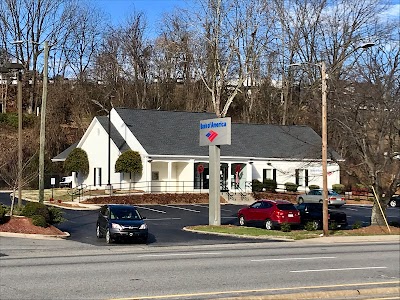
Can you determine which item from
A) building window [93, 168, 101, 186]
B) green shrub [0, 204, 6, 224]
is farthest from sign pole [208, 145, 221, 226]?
building window [93, 168, 101, 186]

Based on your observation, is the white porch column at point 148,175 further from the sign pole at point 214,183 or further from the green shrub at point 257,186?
the sign pole at point 214,183

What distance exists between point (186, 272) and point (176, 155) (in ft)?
124

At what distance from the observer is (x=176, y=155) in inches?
2117

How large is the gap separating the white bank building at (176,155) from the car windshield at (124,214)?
80.3ft

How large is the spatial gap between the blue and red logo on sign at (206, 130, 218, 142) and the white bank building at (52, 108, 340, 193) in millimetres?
18850

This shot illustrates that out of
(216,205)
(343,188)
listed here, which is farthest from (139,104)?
(216,205)

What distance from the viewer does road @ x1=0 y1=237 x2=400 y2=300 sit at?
1295cm

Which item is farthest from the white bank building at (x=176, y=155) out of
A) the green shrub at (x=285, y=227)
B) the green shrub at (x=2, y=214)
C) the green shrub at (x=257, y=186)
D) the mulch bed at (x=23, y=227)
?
the green shrub at (x=2, y=214)

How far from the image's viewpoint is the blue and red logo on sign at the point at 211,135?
33.7 m

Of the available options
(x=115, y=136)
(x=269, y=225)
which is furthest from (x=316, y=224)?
(x=115, y=136)

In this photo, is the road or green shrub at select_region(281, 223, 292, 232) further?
green shrub at select_region(281, 223, 292, 232)

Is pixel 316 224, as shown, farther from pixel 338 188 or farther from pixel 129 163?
pixel 338 188

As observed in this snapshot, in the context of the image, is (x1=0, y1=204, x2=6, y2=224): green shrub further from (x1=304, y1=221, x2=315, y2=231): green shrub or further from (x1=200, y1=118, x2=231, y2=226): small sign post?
(x1=304, y1=221, x2=315, y2=231): green shrub

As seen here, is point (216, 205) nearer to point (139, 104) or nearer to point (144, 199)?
point (144, 199)
